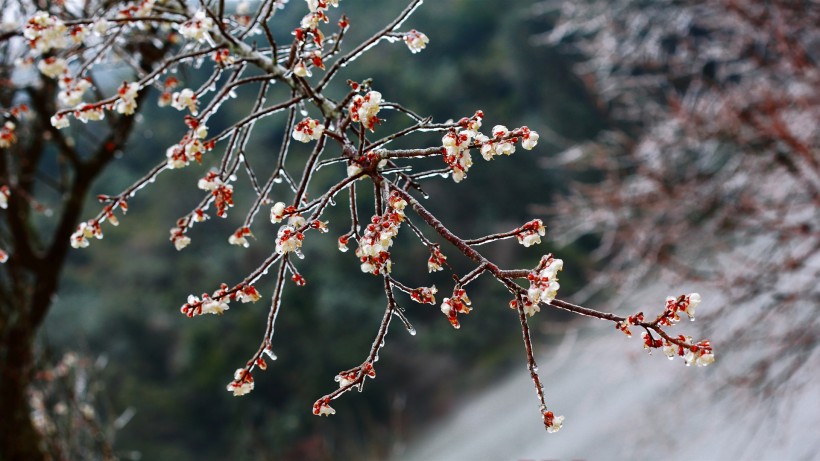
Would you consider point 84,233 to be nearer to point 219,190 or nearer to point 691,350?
point 219,190

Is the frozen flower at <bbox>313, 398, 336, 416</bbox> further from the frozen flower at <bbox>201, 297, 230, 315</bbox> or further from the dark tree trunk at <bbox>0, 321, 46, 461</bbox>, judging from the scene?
the dark tree trunk at <bbox>0, 321, 46, 461</bbox>

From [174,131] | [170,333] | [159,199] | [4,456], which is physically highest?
[174,131]

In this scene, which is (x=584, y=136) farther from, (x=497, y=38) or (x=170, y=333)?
(x=170, y=333)

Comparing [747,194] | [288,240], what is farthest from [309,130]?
[747,194]

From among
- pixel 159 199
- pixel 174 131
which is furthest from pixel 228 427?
pixel 174 131

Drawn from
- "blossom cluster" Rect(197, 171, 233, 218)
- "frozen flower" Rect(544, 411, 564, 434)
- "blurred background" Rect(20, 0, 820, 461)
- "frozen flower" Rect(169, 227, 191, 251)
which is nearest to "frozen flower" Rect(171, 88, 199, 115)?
"blossom cluster" Rect(197, 171, 233, 218)

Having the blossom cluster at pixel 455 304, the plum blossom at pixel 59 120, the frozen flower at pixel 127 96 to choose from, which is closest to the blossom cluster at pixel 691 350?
the blossom cluster at pixel 455 304
